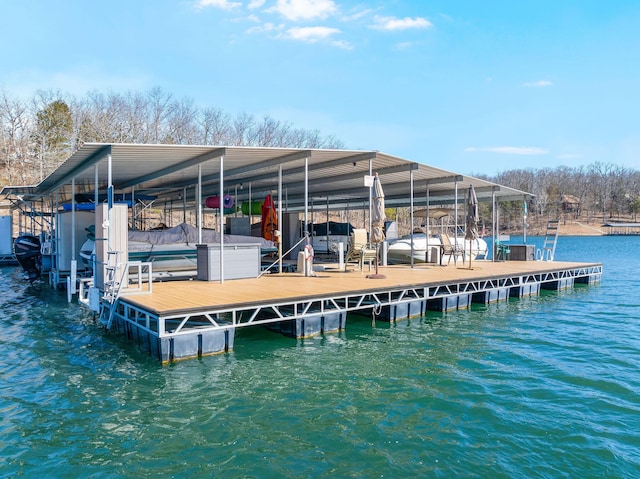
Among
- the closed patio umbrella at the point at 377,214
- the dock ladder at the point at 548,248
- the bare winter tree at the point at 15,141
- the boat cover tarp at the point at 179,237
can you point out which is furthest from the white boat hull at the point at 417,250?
the bare winter tree at the point at 15,141

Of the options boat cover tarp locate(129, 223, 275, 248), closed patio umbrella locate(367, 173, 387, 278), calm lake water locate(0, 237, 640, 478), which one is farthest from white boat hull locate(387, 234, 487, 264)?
calm lake water locate(0, 237, 640, 478)

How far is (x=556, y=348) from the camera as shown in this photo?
8.88 metres

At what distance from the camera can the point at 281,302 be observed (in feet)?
26.6

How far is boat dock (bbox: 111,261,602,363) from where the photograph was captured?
24.4 feet

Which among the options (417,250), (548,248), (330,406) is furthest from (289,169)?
(548,248)

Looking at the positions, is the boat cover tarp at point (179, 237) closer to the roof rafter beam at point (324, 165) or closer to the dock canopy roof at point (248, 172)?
the dock canopy roof at point (248, 172)

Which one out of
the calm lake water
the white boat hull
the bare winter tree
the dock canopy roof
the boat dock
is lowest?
the calm lake water

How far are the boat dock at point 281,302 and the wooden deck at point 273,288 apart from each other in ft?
0.05

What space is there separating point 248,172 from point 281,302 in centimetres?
720

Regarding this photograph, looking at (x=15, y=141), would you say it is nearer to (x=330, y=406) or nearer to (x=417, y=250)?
(x=417, y=250)

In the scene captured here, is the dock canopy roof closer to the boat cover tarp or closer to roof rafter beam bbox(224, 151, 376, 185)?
roof rafter beam bbox(224, 151, 376, 185)

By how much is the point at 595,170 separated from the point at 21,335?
10370cm

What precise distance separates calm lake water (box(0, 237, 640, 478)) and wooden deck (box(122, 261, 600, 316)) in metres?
0.90

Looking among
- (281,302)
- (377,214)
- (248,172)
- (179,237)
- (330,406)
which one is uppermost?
(248,172)
